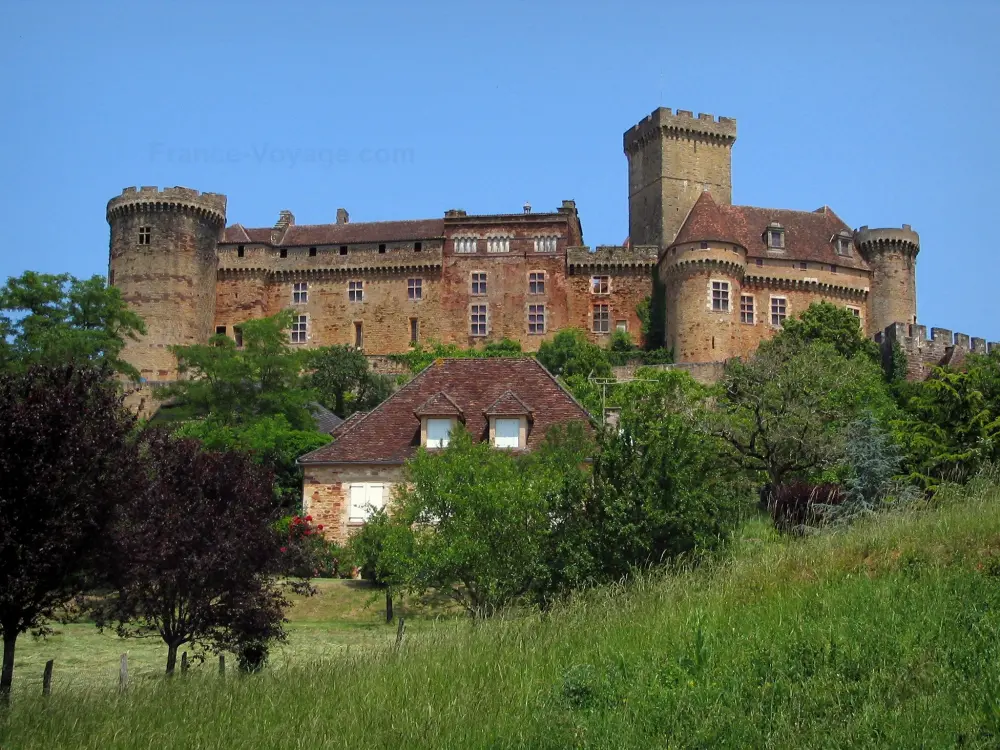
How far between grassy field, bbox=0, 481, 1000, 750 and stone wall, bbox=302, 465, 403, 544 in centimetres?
1712

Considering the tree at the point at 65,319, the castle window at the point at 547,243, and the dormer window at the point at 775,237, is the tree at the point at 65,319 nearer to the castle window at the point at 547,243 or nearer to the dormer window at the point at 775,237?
the castle window at the point at 547,243

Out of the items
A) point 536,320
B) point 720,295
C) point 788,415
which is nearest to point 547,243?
point 536,320

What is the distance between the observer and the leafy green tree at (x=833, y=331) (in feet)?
189

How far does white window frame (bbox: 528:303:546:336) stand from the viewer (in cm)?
6744

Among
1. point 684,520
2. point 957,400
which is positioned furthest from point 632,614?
point 957,400

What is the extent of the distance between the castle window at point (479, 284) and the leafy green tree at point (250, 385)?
20.2 metres

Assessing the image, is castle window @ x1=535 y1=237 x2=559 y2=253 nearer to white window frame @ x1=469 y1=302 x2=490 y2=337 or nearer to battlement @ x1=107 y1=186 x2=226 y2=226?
white window frame @ x1=469 y1=302 x2=490 y2=337

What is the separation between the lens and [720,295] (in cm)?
6362

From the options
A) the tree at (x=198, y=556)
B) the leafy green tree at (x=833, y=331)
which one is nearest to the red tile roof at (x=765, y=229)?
the leafy green tree at (x=833, y=331)

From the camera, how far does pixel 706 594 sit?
16.2 m

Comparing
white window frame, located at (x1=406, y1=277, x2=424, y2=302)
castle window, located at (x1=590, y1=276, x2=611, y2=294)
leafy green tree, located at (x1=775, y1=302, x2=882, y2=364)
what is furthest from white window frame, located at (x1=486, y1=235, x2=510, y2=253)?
leafy green tree, located at (x1=775, y1=302, x2=882, y2=364)

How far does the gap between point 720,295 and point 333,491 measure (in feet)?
111

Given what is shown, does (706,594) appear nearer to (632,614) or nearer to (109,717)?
(632,614)

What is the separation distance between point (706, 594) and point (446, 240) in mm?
54406
